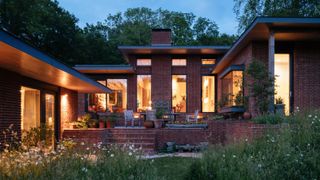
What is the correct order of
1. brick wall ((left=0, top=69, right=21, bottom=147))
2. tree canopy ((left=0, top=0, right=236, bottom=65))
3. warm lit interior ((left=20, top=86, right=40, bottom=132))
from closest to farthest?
brick wall ((left=0, top=69, right=21, bottom=147)) → warm lit interior ((left=20, top=86, right=40, bottom=132)) → tree canopy ((left=0, top=0, right=236, bottom=65))

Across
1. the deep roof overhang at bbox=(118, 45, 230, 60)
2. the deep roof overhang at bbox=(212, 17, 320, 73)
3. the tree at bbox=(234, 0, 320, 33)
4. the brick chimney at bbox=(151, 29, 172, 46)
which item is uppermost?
the tree at bbox=(234, 0, 320, 33)

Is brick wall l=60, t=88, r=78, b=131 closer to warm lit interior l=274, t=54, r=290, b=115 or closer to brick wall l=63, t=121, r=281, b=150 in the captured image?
brick wall l=63, t=121, r=281, b=150

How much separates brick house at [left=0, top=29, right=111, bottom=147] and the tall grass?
3835mm

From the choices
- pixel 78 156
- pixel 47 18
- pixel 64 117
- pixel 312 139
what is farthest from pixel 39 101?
pixel 47 18

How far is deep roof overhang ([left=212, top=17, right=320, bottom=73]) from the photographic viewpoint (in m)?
11.2

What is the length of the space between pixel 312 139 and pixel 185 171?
238cm

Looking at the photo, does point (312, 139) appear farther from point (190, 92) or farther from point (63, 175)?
point (190, 92)

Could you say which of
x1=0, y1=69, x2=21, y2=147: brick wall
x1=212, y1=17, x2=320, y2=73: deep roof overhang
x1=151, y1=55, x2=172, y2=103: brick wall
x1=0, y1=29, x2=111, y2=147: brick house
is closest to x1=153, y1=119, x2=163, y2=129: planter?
x1=0, y1=29, x2=111, y2=147: brick house

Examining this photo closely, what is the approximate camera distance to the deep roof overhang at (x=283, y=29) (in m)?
11.2

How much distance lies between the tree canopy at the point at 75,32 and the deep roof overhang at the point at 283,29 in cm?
1874

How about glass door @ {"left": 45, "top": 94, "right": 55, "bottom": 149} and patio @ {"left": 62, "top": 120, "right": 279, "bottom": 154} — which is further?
patio @ {"left": 62, "top": 120, "right": 279, "bottom": 154}

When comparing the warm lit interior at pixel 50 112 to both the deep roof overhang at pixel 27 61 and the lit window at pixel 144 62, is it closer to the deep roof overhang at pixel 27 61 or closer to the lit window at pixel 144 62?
the deep roof overhang at pixel 27 61

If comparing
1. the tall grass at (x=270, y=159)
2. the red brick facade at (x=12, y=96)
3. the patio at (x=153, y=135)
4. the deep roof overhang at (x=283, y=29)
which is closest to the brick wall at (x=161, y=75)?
the patio at (x=153, y=135)

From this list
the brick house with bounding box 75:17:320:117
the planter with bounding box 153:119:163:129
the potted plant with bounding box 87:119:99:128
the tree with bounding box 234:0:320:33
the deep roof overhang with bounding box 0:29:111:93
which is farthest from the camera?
the tree with bounding box 234:0:320:33
